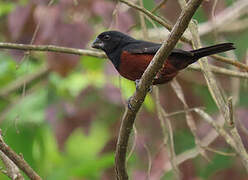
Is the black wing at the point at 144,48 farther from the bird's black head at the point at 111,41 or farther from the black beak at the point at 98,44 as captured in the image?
the black beak at the point at 98,44

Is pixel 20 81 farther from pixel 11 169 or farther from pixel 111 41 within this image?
pixel 11 169

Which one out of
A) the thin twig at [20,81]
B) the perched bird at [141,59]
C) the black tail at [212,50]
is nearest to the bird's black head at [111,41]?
the perched bird at [141,59]

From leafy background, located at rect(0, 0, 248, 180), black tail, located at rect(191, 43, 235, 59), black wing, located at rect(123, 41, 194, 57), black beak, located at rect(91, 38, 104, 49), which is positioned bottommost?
leafy background, located at rect(0, 0, 248, 180)

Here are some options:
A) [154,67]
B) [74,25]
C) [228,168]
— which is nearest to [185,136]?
[228,168]

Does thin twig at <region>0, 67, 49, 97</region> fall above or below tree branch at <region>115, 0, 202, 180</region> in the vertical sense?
below

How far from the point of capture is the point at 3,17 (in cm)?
526

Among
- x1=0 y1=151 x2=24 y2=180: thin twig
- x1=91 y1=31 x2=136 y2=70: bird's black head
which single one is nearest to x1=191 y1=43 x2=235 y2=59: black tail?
x1=91 y1=31 x2=136 y2=70: bird's black head

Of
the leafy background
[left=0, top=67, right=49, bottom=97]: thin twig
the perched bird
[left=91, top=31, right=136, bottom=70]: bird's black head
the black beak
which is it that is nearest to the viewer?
the perched bird

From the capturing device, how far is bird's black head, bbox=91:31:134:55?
11.7 ft

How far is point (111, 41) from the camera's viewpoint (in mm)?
3635

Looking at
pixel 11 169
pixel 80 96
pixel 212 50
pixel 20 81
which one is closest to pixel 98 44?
pixel 212 50

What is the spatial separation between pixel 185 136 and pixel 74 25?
1.33 m

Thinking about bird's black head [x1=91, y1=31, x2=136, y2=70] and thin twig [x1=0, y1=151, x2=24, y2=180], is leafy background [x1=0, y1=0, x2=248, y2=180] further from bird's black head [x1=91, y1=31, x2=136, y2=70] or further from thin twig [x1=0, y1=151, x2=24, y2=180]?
thin twig [x1=0, y1=151, x2=24, y2=180]

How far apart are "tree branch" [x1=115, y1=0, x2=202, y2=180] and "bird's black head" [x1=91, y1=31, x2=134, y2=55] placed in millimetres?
1043
